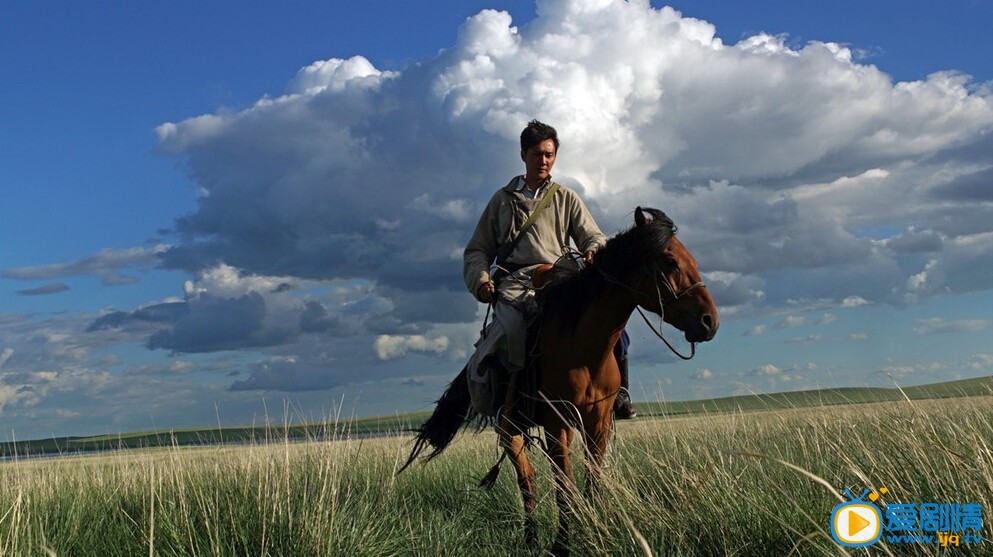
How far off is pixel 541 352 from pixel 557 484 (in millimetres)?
1168

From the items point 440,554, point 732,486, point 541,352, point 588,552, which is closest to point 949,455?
point 732,486

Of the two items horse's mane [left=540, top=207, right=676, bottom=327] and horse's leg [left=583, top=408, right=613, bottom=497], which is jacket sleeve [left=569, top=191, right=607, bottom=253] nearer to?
horse's mane [left=540, top=207, right=676, bottom=327]

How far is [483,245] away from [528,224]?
1.91 ft

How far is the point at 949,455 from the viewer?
14.3 ft

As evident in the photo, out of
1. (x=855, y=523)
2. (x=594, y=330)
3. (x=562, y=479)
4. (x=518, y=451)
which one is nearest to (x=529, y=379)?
(x=518, y=451)

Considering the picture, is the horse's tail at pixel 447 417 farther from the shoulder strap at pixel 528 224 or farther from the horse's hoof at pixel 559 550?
the horse's hoof at pixel 559 550

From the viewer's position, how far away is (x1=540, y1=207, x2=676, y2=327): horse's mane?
5.75 metres

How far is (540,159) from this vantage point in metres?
6.84

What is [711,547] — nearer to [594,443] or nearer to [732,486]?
[732,486]

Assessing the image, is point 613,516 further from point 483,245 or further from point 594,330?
point 483,245

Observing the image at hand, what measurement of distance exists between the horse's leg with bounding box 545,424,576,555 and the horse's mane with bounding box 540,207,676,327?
0.83 meters

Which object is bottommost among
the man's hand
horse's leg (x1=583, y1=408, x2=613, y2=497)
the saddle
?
horse's leg (x1=583, y1=408, x2=613, y2=497)

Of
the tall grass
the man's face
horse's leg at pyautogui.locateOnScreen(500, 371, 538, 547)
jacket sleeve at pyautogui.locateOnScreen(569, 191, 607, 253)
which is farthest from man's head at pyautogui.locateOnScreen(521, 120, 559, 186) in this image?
the tall grass

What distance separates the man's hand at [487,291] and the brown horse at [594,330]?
0.47m
